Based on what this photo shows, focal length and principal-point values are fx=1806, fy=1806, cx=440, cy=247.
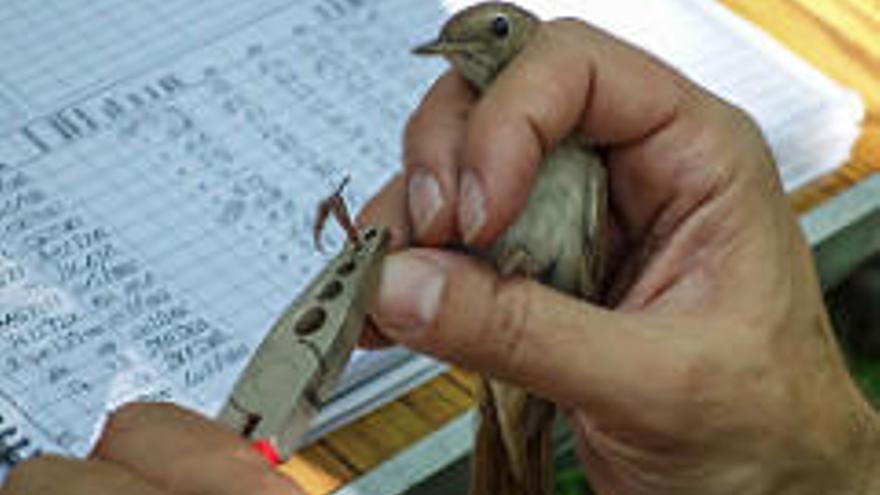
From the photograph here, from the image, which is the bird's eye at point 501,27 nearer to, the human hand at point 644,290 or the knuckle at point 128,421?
the human hand at point 644,290

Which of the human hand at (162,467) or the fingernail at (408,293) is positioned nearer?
the human hand at (162,467)

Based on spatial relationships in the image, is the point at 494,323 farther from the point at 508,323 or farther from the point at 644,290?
the point at 644,290

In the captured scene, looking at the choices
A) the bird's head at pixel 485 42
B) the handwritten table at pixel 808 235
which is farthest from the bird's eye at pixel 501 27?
the handwritten table at pixel 808 235

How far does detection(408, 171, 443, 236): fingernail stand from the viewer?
1.18m

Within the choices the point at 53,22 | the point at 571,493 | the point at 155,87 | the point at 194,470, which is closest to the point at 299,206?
the point at 155,87

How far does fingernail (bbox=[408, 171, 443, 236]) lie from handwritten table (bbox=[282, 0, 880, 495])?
8.4 inches

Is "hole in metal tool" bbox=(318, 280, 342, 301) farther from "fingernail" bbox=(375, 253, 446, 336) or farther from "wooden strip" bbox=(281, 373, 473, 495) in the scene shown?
"wooden strip" bbox=(281, 373, 473, 495)

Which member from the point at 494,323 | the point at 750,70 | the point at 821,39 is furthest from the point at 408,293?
the point at 821,39

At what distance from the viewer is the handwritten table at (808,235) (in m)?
1.34

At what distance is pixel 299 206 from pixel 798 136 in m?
0.44

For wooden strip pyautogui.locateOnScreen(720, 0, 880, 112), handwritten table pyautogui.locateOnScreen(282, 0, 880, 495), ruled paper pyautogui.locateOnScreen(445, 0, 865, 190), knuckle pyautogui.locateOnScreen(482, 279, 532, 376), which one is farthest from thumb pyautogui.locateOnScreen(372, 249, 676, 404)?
wooden strip pyautogui.locateOnScreen(720, 0, 880, 112)

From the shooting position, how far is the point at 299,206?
1.51 m

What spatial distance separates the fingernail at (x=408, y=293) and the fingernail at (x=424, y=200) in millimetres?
94

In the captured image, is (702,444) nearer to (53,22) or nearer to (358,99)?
(358,99)
